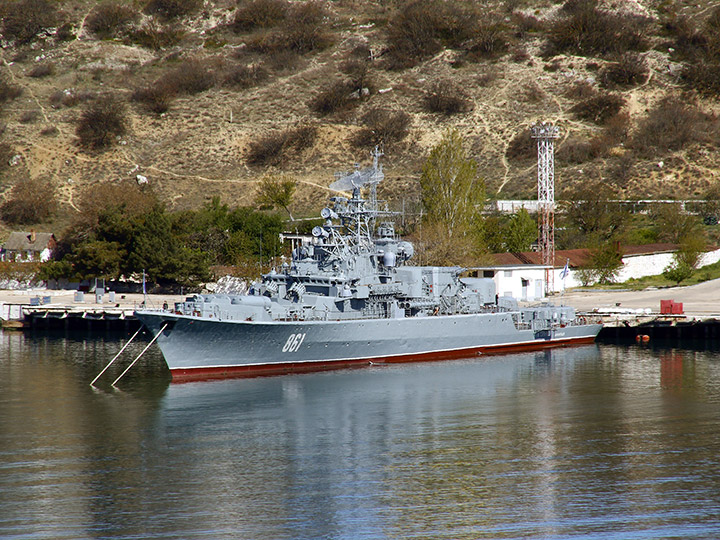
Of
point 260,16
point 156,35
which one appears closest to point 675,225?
point 260,16

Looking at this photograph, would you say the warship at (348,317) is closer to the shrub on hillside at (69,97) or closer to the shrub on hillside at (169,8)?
the shrub on hillside at (69,97)

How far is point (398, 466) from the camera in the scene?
95.6 ft

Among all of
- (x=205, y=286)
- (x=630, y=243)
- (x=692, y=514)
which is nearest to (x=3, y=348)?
(x=205, y=286)

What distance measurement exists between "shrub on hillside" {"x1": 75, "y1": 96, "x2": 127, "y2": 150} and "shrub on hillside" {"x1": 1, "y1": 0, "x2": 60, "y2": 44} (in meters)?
29.9

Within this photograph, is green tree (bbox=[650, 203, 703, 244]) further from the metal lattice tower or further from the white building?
the metal lattice tower

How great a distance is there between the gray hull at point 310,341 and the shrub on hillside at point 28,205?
6247cm

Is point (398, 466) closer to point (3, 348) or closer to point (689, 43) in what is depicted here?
point (3, 348)

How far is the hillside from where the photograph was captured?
4215 inches

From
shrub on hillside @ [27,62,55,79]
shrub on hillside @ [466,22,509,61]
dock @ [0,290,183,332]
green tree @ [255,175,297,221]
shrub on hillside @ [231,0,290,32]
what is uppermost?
shrub on hillside @ [231,0,290,32]

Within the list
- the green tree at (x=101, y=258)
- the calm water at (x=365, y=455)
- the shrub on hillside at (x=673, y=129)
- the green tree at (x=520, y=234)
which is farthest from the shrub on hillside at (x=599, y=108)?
the calm water at (x=365, y=455)

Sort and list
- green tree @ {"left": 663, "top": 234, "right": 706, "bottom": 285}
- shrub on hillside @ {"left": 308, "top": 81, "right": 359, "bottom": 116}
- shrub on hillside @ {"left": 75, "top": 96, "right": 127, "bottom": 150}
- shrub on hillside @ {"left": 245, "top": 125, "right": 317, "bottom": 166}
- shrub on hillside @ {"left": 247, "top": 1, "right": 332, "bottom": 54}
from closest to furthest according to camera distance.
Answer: green tree @ {"left": 663, "top": 234, "right": 706, "bottom": 285}, shrub on hillside @ {"left": 245, "top": 125, "right": 317, "bottom": 166}, shrub on hillside @ {"left": 75, "top": 96, "right": 127, "bottom": 150}, shrub on hillside @ {"left": 308, "top": 81, "right": 359, "bottom": 116}, shrub on hillside @ {"left": 247, "top": 1, "right": 332, "bottom": 54}

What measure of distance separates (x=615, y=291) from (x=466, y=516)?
2073 inches

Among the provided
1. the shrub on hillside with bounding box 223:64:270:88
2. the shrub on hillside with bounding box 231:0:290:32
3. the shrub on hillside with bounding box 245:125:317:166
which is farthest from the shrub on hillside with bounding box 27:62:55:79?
the shrub on hillside with bounding box 245:125:317:166

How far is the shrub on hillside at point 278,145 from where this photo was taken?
11231cm
